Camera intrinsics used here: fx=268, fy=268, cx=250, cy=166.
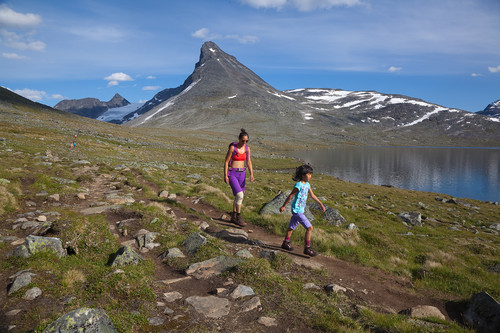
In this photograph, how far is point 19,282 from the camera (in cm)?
592

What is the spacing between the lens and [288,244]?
10.9 metres

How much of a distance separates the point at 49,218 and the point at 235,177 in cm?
746

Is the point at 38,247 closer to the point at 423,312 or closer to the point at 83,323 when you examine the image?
the point at 83,323

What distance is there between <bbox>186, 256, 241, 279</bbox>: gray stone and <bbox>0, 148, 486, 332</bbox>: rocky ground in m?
0.03

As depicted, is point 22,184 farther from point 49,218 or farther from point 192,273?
point 192,273

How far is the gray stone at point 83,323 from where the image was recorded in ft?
14.3

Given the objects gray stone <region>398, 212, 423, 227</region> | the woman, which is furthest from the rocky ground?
gray stone <region>398, 212, 423, 227</region>

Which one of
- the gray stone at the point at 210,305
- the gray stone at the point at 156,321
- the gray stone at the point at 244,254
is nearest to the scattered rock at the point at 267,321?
the gray stone at the point at 210,305

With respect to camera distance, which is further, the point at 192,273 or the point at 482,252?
the point at 482,252

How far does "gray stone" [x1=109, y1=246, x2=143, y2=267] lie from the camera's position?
7.63m

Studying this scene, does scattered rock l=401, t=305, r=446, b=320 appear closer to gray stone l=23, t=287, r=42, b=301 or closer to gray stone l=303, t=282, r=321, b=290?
gray stone l=303, t=282, r=321, b=290

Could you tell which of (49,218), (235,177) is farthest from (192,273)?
(49,218)

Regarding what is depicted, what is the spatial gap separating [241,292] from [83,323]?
11.4 ft

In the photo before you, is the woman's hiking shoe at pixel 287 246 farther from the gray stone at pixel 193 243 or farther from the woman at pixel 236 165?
the gray stone at pixel 193 243
